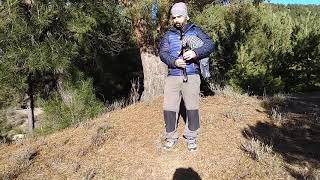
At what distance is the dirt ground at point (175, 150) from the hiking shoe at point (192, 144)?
0.22ft

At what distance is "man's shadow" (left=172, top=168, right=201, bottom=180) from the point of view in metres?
5.42

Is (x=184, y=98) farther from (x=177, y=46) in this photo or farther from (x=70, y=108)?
(x=70, y=108)

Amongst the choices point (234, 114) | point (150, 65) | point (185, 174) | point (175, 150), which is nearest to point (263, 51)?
point (150, 65)

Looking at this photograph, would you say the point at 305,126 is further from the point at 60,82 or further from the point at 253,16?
the point at 253,16

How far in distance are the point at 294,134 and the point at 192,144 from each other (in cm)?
160

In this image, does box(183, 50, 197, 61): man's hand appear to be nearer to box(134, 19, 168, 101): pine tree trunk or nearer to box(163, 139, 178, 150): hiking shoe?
box(163, 139, 178, 150): hiking shoe

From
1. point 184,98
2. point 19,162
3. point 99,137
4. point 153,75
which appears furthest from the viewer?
point 153,75

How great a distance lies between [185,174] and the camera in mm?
5492

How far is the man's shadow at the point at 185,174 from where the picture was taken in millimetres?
5418

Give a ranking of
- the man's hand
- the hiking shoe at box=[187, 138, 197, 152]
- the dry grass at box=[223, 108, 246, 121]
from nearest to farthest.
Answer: the man's hand < the hiking shoe at box=[187, 138, 197, 152] < the dry grass at box=[223, 108, 246, 121]

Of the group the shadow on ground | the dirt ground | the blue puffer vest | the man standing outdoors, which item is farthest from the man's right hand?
the shadow on ground

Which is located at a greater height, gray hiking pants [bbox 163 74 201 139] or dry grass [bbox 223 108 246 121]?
gray hiking pants [bbox 163 74 201 139]

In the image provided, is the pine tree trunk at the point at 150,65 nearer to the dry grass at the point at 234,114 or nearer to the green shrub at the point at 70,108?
the dry grass at the point at 234,114

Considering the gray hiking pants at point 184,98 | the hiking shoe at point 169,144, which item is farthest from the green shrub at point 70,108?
the gray hiking pants at point 184,98
